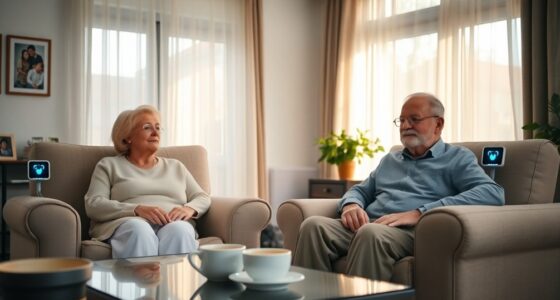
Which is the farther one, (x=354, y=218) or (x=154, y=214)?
(x=154, y=214)

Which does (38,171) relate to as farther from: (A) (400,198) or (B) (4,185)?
(A) (400,198)

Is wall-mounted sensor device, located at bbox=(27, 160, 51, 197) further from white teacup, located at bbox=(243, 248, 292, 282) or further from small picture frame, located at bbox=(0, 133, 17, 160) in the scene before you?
white teacup, located at bbox=(243, 248, 292, 282)

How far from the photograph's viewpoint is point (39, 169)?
2.97 metres

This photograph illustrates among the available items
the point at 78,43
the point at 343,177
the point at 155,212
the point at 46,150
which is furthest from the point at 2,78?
the point at 343,177

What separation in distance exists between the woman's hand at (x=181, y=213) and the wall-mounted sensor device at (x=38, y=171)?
0.61 m

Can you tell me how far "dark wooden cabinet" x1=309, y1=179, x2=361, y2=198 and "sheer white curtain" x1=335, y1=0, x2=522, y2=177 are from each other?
393 millimetres

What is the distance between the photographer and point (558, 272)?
2.54 metres

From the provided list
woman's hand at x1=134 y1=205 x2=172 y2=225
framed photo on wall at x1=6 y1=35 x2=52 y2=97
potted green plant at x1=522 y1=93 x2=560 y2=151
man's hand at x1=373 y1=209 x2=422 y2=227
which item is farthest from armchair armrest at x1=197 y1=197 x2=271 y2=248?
framed photo on wall at x1=6 y1=35 x2=52 y2=97

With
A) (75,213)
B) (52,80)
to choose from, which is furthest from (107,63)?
(75,213)

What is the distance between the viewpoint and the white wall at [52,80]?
4.44m

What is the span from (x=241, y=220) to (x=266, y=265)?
140 centimetres

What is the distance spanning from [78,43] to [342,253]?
9.48 ft

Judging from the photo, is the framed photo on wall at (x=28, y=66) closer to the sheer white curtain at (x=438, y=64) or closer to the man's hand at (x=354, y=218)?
the sheer white curtain at (x=438, y=64)

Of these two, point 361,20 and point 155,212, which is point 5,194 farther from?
point 361,20
